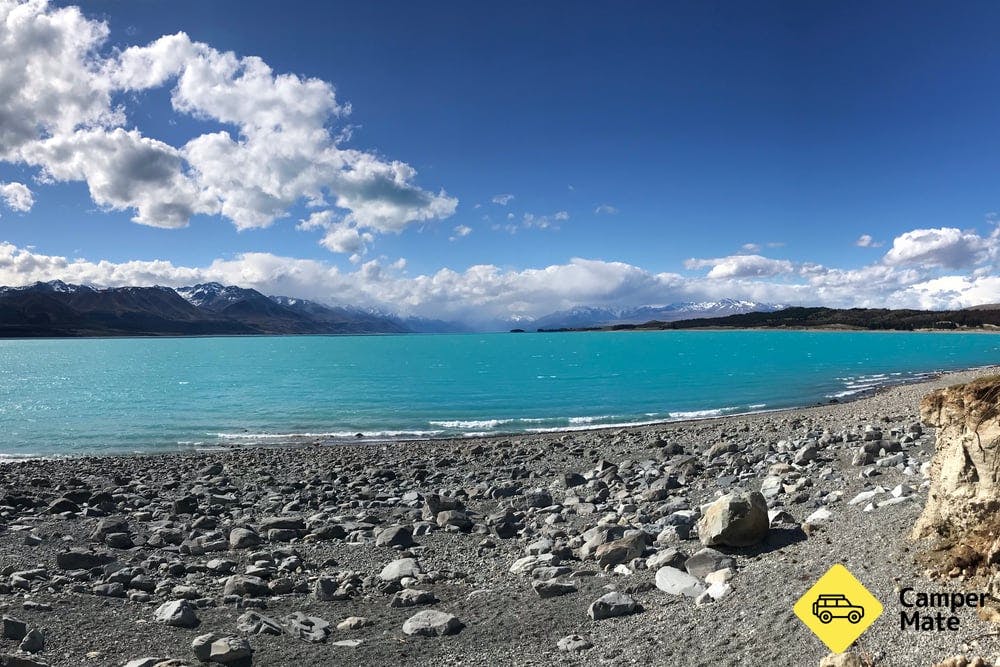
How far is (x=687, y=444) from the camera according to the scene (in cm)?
2688

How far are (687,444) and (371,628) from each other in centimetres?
2010

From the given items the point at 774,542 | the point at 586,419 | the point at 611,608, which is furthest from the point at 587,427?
the point at 611,608

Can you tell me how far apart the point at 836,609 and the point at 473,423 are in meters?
31.4

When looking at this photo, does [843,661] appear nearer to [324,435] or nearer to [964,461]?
[964,461]

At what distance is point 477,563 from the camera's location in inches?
522

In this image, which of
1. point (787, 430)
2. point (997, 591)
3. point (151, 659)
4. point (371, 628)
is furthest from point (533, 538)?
point (787, 430)

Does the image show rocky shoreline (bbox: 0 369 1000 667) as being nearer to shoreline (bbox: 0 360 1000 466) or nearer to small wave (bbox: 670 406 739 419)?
shoreline (bbox: 0 360 1000 466)

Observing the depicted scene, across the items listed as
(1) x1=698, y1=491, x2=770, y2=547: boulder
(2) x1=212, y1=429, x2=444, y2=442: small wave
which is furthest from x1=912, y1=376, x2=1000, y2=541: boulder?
(2) x1=212, y1=429, x2=444, y2=442: small wave

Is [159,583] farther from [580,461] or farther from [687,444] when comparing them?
[687,444]

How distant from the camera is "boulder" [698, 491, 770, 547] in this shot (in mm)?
11047

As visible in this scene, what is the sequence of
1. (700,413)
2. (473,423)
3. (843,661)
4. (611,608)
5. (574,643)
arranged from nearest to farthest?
(843,661) < (574,643) < (611,608) < (473,423) < (700,413)

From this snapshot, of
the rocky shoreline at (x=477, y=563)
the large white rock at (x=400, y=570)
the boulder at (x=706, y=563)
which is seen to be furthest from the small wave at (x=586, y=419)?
the boulder at (x=706, y=563)

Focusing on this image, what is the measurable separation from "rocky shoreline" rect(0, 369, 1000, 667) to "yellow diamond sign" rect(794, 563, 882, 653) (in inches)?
8.6

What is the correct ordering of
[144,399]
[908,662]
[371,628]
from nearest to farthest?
[908,662]
[371,628]
[144,399]
